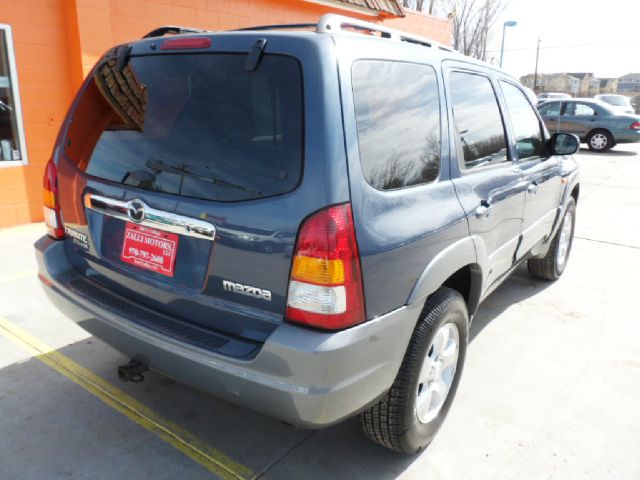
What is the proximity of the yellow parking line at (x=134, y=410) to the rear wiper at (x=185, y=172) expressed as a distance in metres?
1.32

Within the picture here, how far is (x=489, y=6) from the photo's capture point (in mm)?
33688

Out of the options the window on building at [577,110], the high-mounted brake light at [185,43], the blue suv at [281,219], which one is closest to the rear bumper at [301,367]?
the blue suv at [281,219]

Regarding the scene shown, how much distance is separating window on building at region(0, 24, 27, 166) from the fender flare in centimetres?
572

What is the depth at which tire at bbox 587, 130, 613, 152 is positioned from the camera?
1609cm

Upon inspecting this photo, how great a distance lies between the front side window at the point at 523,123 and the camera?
11.7ft

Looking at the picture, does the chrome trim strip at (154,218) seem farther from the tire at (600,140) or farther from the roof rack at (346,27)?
the tire at (600,140)

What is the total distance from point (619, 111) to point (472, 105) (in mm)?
15620

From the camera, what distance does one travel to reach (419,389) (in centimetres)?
244

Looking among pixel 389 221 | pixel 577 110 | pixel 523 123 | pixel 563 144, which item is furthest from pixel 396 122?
pixel 577 110

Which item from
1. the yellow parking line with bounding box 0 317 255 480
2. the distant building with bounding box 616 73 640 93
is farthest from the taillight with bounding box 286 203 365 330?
the distant building with bounding box 616 73 640 93

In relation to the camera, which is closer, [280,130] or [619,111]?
[280,130]

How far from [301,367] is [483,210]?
1.44 meters

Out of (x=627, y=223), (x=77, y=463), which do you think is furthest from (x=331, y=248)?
(x=627, y=223)

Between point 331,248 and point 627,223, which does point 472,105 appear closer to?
point 331,248
